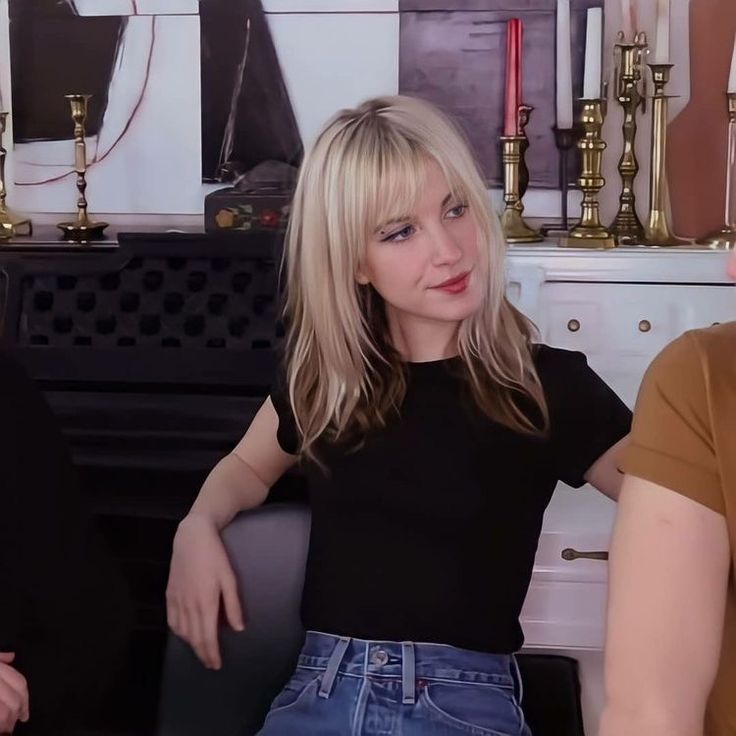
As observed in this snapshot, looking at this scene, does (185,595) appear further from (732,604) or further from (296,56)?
(296,56)

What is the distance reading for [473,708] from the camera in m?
1.08

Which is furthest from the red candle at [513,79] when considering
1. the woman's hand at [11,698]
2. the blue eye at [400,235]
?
the woman's hand at [11,698]

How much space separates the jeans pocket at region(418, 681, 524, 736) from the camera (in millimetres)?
1061

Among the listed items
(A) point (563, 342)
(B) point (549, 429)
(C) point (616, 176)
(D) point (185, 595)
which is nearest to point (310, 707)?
(D) point (185, 595)

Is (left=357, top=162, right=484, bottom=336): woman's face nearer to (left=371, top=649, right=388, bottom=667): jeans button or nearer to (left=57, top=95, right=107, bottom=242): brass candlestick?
(left=371, top=649, right=388, bottom=667): jeans button

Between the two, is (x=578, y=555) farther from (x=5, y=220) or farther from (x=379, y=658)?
(x=5, y=220)

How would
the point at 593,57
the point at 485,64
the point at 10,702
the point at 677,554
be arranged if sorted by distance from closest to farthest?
the point at 677,554 < the point at 10,702 < the point at 593,57 < the point at 485,64

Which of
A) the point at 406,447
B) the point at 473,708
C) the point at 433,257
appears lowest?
the point at 473,708

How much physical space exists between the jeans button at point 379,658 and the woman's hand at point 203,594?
0.48ft

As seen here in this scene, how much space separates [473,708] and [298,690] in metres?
0.19

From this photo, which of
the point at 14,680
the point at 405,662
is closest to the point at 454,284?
the point at 405,662

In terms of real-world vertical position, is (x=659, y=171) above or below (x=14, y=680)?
above

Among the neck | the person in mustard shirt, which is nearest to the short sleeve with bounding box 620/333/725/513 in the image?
the person in mustard shirt

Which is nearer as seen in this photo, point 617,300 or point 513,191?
point 617,300
